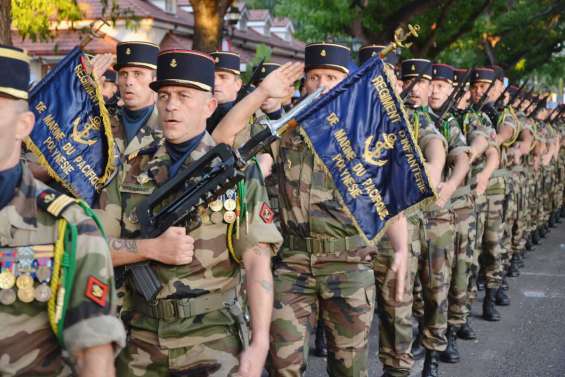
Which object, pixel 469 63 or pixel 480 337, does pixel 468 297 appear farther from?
pixel 469 63

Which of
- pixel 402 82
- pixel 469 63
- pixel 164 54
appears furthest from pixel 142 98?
pixel 469 63

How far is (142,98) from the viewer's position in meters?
5.70

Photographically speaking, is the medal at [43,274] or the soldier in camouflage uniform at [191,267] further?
the soldier in camouflage uniform at [191,267]

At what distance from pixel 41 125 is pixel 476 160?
4.68 m

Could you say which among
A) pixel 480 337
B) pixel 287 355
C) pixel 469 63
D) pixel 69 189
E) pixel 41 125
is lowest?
pixel 480 337

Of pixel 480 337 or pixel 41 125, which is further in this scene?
pixel 480 337

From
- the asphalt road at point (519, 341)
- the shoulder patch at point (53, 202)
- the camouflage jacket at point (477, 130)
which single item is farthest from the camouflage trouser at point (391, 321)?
the shoulder patch at point (53, 202)

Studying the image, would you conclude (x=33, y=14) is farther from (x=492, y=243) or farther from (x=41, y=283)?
(x=41, y=283)

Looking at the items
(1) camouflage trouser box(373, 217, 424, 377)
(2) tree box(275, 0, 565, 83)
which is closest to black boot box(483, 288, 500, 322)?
(1) camouflage trouser box(373, 217, 424, 377)

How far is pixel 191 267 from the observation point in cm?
353

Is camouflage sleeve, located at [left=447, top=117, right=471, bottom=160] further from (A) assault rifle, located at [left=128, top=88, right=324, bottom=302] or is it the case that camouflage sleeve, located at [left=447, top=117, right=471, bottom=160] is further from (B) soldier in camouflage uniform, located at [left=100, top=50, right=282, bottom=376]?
(A) assault rifle, located at [left=128, top=88, right=324, bottom=302]

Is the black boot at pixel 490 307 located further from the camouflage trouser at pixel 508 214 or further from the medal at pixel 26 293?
the medal at pixel 26 293

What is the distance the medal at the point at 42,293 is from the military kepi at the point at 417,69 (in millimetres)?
4870

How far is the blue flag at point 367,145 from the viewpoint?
16.1 feet
